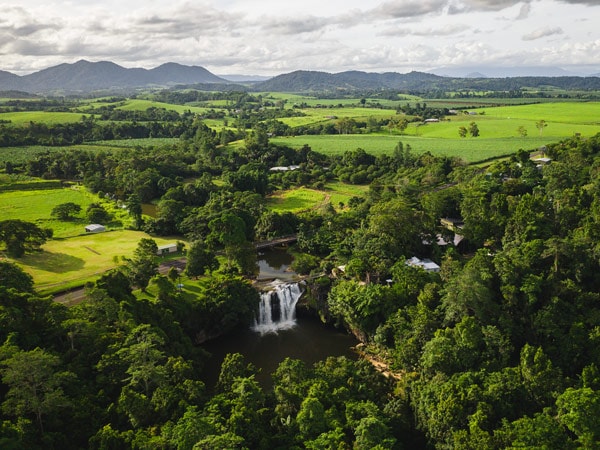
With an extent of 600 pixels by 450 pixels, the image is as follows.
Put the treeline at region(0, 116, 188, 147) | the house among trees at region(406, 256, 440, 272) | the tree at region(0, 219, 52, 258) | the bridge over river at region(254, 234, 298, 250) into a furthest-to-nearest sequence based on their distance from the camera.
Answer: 1. the treeline at region(0, 116, 188, 147)
2. the bridge over river at region(254, 234, 298, 250)
3. the tree at region(0, 219, 52, 258)
4. the house among trees at region(406, 256, 440, 272)

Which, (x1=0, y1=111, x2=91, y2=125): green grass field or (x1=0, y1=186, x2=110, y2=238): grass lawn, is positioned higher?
(x1=0, y1=111, x2=91, y2=125): green grass field

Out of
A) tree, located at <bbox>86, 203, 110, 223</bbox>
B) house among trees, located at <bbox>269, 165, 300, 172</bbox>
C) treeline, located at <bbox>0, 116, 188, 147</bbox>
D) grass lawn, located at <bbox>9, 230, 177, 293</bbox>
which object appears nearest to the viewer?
grass lawn, located at <bbox>9, 230, 177, 293</bbox>

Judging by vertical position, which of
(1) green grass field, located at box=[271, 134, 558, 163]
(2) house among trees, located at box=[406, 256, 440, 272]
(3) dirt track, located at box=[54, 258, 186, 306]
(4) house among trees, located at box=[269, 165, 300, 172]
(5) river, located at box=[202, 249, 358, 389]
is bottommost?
(5) river, located at box=[202, 249, 358, 389]

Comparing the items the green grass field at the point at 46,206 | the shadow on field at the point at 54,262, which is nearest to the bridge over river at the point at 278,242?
the shadow on field at the point at 54,262

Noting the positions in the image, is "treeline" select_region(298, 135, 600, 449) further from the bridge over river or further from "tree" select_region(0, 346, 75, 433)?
"tree" select_region(0, 346, 75, 433)

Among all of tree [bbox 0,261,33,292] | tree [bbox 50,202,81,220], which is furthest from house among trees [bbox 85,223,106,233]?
tree [bbox 0,261,33,292]

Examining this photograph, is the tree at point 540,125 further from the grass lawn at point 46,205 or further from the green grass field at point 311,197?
the grass lawn at point 46,205
